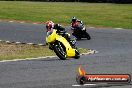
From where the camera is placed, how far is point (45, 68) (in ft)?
48.9

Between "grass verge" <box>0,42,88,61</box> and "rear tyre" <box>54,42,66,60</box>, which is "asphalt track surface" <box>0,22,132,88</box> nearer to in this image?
"rear tyre" <box>54,42,66,60</box>

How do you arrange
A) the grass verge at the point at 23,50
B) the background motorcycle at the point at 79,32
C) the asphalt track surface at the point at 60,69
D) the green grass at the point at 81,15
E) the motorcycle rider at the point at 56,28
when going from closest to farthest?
the asphalt track surface at the point at 60,69, the motorcycle rider at the point at 56,28, the grass verge at the point at 23,50, the background motorcycle at the point at 79,32, the green grass at the point at 81,15

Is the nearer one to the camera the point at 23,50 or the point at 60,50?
the point at 60,50

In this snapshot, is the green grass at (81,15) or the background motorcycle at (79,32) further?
the green grass at (81,15)

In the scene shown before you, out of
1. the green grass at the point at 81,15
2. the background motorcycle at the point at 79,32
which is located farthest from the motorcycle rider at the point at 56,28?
the green grass at the point at 81,15

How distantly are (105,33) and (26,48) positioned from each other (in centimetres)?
824

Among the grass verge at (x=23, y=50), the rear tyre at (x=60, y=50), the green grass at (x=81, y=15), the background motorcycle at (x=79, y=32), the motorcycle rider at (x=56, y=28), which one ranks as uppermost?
the motorcycle rider at (x=56, y=28)

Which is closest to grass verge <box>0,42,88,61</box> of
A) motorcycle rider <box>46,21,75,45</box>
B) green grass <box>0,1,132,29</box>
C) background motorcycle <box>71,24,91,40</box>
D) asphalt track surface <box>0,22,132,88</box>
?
asphalt track surface <box>0,22,132,88</box>

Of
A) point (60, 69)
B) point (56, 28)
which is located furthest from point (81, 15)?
point (60, 69)

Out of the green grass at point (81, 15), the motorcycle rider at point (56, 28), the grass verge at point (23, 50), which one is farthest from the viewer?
the green grass at point (81, 15)

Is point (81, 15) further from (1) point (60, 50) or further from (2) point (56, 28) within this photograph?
(1) point (60, 50)

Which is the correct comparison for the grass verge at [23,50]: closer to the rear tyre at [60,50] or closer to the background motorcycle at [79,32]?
the rear tyre at [60,50]

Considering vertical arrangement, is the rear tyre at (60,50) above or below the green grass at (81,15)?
above

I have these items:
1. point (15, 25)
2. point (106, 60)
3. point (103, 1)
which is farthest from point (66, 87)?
point (103, 1)
